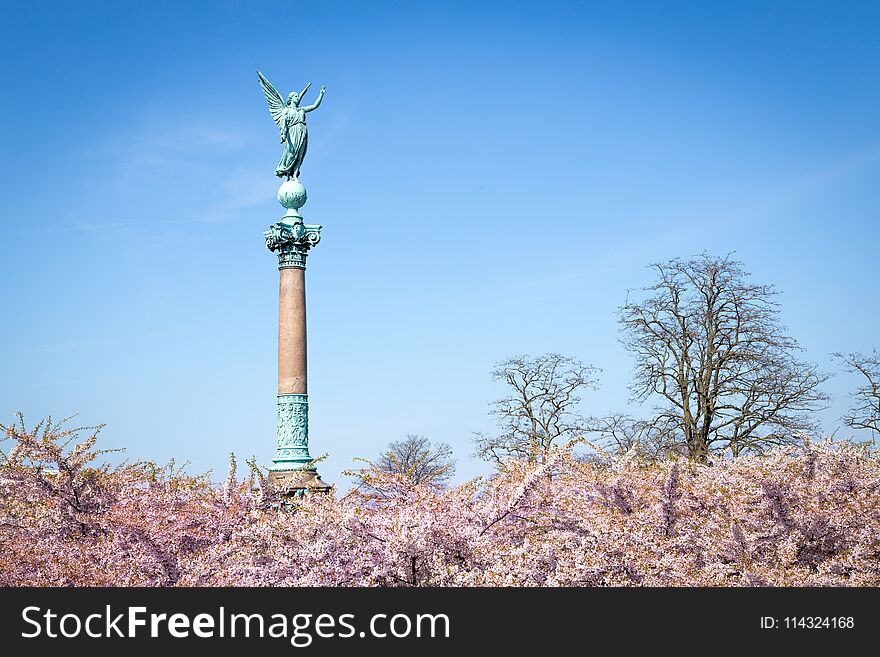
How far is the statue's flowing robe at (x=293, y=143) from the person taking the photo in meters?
26.0

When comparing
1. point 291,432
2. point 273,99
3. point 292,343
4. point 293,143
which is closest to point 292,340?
point 292,343

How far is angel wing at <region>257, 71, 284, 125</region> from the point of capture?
26.7 meters

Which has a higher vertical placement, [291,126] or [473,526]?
[291,126]

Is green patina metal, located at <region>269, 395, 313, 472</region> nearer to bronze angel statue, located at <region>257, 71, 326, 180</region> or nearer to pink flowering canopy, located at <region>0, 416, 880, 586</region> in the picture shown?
bronze angel statue, located at <region>257, 71, 326, 180</region>

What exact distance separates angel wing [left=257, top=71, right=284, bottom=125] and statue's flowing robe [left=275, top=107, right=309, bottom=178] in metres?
0.55

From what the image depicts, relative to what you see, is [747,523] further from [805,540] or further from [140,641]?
[140,641]

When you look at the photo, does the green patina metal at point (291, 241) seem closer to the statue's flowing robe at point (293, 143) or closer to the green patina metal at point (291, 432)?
the statue's flowing robe at point (293, 143)

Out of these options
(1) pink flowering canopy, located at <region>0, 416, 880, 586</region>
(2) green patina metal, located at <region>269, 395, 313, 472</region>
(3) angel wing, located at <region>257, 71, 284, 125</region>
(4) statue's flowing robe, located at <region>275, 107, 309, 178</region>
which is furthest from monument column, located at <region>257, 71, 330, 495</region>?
(1) pink flowering canopy, located at <region>0, 416, 880, 586</region>

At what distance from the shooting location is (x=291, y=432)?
23.8 m

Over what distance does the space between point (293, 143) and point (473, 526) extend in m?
18.2

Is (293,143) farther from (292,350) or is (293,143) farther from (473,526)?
(473,526)

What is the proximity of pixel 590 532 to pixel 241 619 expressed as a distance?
3.94m

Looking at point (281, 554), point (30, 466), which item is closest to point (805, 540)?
point (281, 554)

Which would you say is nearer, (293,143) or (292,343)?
(292,343)
